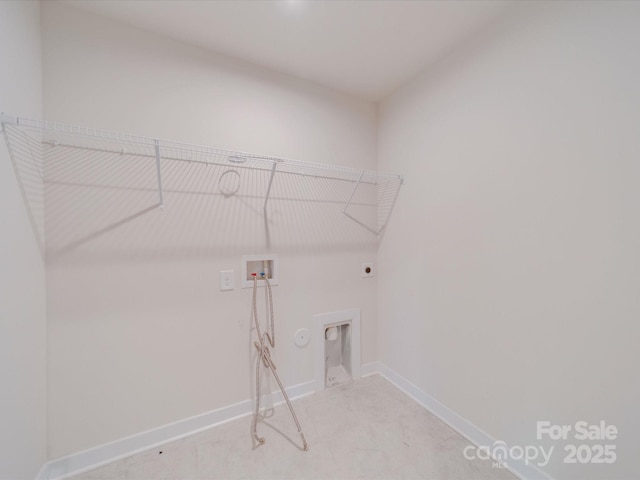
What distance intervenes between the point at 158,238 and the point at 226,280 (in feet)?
1.53

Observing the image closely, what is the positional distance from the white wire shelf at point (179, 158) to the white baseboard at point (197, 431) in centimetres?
133

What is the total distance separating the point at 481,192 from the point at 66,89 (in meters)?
2.29

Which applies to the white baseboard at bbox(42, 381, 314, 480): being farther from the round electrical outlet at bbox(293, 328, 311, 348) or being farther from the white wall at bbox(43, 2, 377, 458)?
the round electrical outlet at bbox(293, 328, 311, 348)

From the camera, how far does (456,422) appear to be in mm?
1557

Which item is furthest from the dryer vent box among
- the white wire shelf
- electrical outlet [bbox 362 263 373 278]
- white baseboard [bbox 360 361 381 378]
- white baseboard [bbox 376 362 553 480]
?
white baseboard [bbox 376 362 553 480]

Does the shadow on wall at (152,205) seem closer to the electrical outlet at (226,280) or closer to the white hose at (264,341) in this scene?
the electrical outlet at (226,280)

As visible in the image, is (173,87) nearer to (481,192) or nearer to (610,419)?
(481,192)

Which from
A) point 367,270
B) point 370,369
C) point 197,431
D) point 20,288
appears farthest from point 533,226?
point 20,288

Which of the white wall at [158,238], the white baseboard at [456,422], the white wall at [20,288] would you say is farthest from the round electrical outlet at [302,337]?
the white wall at [20,288]

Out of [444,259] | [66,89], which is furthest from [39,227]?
Answer: [444,259]

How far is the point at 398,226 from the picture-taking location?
1989 mm

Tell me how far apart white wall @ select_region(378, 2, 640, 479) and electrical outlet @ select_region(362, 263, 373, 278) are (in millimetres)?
434

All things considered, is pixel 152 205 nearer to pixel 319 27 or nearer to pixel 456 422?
pixel 319 27

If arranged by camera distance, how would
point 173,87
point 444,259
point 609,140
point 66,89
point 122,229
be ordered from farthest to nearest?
point 444,259, point 173,87, point 122,229, point 66,89, point 609,140
